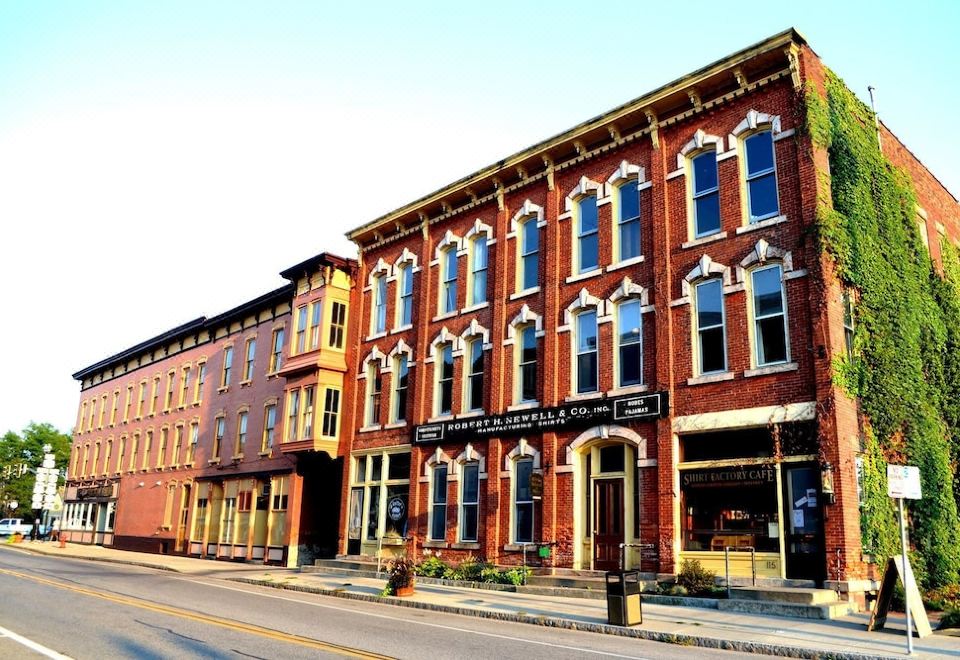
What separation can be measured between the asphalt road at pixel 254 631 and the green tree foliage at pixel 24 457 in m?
74.3

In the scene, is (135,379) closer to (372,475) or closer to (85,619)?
(372,475)

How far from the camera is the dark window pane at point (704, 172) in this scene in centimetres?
2056

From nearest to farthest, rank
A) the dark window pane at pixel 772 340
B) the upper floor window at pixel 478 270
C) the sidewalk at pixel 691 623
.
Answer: the sidewalk at pixel 691 623 → the dark window pane at pixel 772 340 → the upper floor window at pixel 478 270

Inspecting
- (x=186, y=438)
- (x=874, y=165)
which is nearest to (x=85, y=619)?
(x=874, y=165)

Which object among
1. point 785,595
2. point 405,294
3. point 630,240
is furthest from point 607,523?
point 405,294

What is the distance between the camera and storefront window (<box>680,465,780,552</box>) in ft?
57.5

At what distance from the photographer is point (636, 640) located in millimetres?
13039

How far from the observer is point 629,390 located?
20.7m

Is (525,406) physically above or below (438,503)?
above

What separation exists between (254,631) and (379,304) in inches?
737

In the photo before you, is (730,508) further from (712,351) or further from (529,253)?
(529,253)

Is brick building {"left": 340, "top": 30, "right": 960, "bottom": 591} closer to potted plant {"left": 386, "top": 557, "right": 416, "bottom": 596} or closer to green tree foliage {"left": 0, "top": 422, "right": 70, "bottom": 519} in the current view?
potted plant {"left": 386, "top": 557, "right": 416, "bottom": 596}

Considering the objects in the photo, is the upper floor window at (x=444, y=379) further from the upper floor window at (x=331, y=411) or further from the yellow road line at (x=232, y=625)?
the yellow road line at (x=232, y=625)

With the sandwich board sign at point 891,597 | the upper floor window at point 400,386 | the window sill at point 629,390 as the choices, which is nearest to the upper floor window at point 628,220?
the window sill at point 629,390
